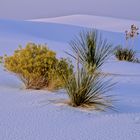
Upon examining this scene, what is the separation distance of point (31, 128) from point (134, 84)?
459 cm

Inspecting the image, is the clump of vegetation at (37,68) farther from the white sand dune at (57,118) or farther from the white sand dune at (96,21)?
the white sand dune at (96,21)

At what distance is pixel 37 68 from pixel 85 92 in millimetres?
1516

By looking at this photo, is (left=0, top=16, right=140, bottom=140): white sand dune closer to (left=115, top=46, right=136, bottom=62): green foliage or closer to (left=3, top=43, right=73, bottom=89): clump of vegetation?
(left=3, top=43, right=73, bottom=89): clump of vegetation

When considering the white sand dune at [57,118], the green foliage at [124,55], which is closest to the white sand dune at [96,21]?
the green foliage at [124,55]

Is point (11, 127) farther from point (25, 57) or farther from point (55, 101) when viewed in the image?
point (25, 57)

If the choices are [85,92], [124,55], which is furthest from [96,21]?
[85,92]

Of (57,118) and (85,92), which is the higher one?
(85,92)

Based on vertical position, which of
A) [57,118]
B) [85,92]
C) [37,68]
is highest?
[37,68]

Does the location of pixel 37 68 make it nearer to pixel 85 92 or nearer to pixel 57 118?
pixel 85 92

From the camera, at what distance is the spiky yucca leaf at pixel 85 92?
6.92 metres

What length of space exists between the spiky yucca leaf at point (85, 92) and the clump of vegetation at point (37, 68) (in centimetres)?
79

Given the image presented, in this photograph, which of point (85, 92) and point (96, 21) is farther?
point (96, 21)

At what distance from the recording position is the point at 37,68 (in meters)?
8.23

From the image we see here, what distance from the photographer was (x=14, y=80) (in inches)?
363
